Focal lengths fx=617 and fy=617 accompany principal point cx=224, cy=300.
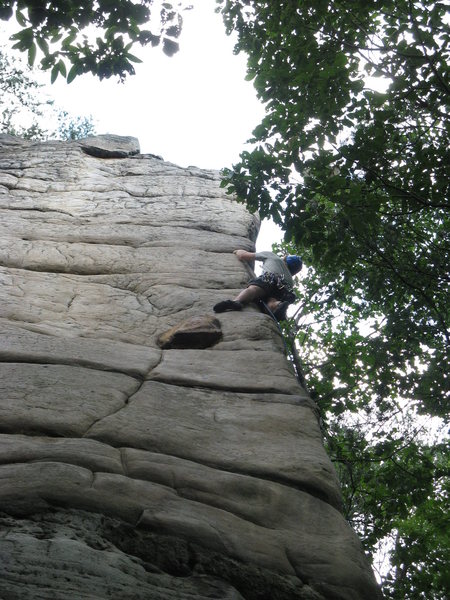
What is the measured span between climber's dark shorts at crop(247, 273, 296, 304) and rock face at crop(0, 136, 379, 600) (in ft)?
1.28

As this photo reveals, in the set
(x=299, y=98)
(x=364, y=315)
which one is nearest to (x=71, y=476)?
(x=299, y=98)

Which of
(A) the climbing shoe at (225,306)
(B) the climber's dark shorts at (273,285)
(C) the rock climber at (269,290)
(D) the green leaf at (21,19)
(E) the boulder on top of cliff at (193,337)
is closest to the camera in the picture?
(D) the green leaf at (21,19)

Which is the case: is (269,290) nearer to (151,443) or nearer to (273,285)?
(273,285)

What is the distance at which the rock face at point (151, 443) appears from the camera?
106 inches

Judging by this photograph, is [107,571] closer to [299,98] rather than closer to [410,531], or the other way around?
[299,98]

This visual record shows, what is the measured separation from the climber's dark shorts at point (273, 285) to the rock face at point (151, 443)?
0.39 m

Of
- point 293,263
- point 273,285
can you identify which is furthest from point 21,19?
A: point 293,263

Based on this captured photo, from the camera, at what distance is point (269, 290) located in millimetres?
6867

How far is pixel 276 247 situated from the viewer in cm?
1487

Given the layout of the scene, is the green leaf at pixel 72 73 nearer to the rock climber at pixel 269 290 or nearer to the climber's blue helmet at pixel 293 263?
the rock climber at pixel 269 290

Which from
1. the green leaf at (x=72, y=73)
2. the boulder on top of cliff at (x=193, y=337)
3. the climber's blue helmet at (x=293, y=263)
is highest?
the green leaf at (x=72, y=73)

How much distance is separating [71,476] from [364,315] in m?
11.1

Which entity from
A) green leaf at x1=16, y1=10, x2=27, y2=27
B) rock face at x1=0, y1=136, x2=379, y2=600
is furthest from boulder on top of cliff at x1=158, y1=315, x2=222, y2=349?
green leaf at x1=16, y1=10, x2=27, y2=27

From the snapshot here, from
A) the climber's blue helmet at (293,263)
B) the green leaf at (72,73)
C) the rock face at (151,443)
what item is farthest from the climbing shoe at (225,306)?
the green leaf at (72,73)
